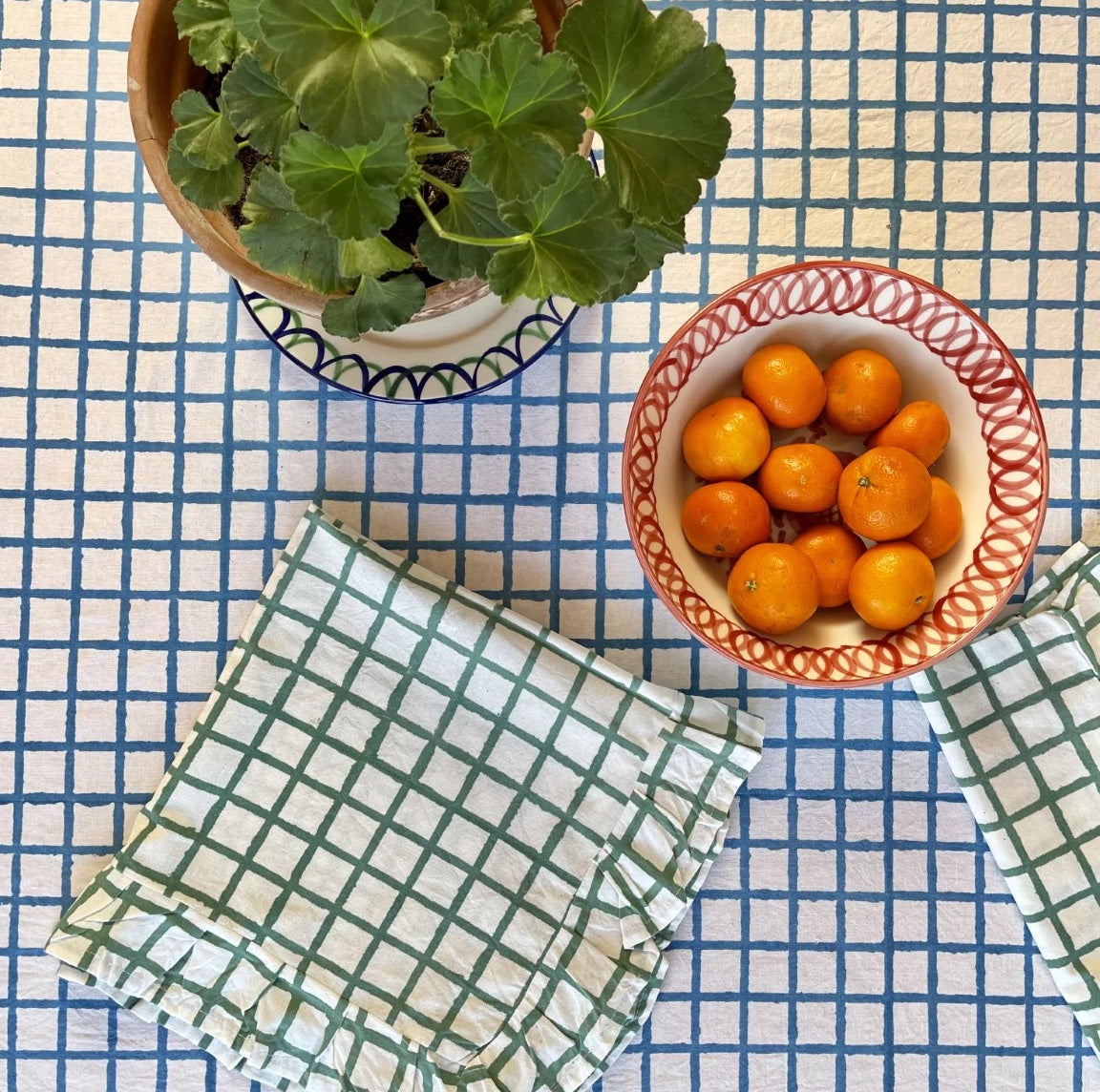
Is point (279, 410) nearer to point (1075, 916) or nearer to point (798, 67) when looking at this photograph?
point (798, 67)

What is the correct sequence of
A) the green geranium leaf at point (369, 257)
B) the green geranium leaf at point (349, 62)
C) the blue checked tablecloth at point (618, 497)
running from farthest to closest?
1. the blue checked tablecloth at point (618, 497)
2. the green geranium leaf at point (369, 257)
3. the green geranium leaf at point (349, 62)

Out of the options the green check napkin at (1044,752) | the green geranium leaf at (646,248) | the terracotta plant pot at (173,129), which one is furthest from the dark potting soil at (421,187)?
the green check napkin at (1044,752)

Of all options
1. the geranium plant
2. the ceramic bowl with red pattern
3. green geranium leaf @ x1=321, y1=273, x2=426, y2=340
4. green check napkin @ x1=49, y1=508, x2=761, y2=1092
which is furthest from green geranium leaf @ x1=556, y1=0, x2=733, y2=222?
green check napkin @ x1=49, y1=508, x2=761, y2=1092

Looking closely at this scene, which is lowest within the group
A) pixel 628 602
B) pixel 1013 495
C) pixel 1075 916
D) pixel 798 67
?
pixel 1075 916

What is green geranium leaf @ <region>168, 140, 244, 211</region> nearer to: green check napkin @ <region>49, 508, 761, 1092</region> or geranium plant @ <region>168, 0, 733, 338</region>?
geranium plant @ <region>168, 0, 733, 338</region>

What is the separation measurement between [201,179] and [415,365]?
22 centimetres

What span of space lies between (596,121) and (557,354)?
31cm

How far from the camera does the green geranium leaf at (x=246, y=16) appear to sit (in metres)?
0.44

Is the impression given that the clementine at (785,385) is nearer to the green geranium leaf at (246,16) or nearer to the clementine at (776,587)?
the clementine at (776,587)

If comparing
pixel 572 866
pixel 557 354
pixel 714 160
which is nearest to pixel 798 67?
pixel 557 354

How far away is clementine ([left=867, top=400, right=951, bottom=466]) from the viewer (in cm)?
68

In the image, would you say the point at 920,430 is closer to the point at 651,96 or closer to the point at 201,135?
the point at 651,96

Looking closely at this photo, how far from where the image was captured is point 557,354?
76cm

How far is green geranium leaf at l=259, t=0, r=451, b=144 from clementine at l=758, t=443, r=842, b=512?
0.36 meters
